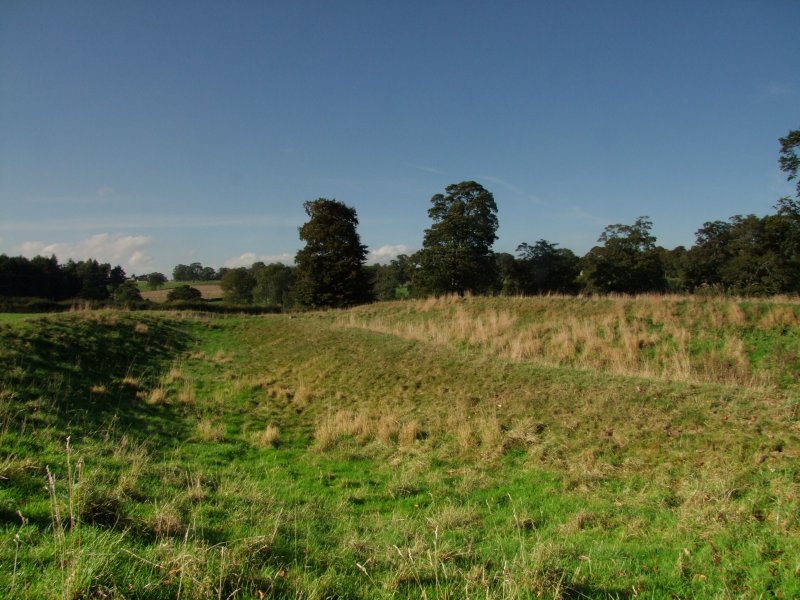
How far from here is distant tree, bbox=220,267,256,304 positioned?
265 ft

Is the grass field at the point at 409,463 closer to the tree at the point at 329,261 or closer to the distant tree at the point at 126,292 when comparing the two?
the tree at the point at 329,261

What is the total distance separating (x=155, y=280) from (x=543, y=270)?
84.4 meters

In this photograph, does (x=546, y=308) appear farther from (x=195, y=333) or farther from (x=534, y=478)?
(x=195, y=333)

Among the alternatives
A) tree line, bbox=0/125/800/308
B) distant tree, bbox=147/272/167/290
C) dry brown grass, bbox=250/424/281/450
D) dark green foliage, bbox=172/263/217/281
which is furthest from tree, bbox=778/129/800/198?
dark green foliage, bbox=172/263/217/281

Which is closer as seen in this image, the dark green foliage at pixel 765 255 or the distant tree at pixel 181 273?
the dark green foliage at pixel 765 255

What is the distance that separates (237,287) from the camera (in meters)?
83.2

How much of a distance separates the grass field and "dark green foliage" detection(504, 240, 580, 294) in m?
38.8

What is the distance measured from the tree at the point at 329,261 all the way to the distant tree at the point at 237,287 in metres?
44.5

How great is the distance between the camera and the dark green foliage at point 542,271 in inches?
2210

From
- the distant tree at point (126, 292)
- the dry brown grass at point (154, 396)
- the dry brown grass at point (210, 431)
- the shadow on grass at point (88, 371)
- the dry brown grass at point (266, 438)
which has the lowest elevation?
the dry brown grass at point (266, 438)

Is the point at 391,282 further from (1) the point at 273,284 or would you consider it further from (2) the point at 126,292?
(2) the point at 126,292

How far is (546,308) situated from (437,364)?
378 inches

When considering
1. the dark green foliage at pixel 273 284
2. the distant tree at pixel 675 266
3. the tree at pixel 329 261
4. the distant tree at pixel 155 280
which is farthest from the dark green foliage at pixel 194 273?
the distant tree at pixel 675 266

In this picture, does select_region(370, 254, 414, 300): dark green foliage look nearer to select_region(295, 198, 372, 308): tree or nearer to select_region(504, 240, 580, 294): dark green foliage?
select_region(504, 240, 580, 294): dark green foliage
